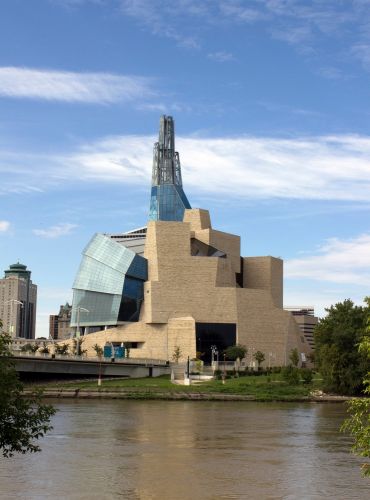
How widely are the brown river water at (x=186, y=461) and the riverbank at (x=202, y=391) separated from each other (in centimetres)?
2266

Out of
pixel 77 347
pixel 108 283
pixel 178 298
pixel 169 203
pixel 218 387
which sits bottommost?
pixel 218 387

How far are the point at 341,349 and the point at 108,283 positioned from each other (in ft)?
184

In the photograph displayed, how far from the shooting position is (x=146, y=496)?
2897 cm

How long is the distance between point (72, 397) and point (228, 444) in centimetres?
4491

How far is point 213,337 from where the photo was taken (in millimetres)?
130875

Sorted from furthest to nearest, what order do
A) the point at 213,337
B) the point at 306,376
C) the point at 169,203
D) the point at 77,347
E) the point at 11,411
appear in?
the point at 169,203
the point at 213,337
the point at 77,347
the point at 306,376
the point at 11,411

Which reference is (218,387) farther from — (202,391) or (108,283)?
(108,283)

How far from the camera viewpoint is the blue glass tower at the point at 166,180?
15975 centimetres

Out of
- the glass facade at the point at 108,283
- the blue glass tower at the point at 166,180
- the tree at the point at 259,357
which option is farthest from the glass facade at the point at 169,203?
the tree at the point at 259,357

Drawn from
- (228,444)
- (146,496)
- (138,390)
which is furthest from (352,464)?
(138,390)

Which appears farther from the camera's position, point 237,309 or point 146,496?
point 237,309

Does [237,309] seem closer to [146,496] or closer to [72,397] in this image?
[72,397]

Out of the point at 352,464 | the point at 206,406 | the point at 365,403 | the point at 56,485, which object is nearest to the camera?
the point at 365,403

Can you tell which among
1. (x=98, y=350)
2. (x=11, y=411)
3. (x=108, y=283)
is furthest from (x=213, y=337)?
(x=11, y=411)
